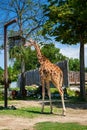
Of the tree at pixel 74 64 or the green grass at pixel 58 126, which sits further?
the tree at pixel 74 64

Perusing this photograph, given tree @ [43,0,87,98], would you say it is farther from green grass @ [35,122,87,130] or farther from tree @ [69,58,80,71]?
tree @ [69,58,80,71]

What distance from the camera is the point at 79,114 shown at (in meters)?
16.1

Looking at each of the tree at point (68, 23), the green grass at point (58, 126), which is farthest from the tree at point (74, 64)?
the green grass at point (58, 126)

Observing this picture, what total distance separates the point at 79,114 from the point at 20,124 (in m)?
4.01

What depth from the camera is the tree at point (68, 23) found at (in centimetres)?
2259

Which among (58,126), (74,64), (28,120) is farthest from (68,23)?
(74,64)

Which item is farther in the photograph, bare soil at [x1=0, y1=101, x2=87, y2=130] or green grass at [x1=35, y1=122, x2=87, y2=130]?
bare soil at [x1=0, y1=101, x2=87, y2=130]

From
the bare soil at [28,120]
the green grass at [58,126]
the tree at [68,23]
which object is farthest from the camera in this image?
the tree at [68,23]

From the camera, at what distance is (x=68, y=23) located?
2417 cm

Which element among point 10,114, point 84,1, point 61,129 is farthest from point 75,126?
point 84,1

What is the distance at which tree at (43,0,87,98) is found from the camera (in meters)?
22.6

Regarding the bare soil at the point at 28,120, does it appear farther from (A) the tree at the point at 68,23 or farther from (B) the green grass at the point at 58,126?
(A) the tree at the point at 68,23

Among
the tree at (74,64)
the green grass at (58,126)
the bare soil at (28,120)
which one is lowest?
the green grass at (58,126)

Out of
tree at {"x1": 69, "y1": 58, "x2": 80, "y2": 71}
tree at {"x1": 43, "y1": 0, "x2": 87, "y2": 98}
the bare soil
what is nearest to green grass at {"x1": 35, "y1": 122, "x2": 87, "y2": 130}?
the bare soil
